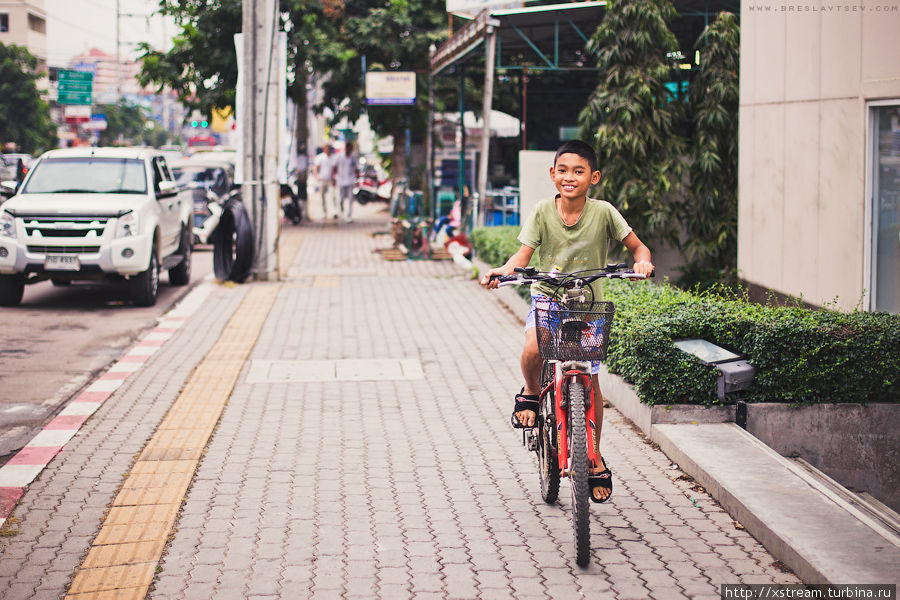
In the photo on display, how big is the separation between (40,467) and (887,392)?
5.16m

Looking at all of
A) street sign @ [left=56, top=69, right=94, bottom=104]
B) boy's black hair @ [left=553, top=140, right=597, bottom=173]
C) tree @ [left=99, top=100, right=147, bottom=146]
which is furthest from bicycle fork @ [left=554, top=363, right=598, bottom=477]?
tree @ [left=99, top=100, right=147, bottom=146]

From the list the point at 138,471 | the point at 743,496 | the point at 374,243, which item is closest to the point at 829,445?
the point at 743,496

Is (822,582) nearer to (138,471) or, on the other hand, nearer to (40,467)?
(138,471)

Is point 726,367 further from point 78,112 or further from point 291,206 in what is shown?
point 78,112

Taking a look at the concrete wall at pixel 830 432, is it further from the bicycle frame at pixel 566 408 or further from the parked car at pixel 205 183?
the parked car at pixel 205 183

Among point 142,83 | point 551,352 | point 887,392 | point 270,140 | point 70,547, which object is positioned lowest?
point 70,547

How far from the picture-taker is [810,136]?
10.1 meters

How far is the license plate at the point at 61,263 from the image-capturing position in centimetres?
1305

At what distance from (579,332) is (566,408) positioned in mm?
447

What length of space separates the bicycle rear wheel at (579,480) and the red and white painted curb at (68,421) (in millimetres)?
2846

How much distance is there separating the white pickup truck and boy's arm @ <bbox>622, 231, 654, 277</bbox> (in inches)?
362

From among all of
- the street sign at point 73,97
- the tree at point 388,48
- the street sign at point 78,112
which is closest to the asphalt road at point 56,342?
the tree at point 388,48

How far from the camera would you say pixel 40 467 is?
6473 millimetres

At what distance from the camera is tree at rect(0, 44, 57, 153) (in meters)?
60.8
